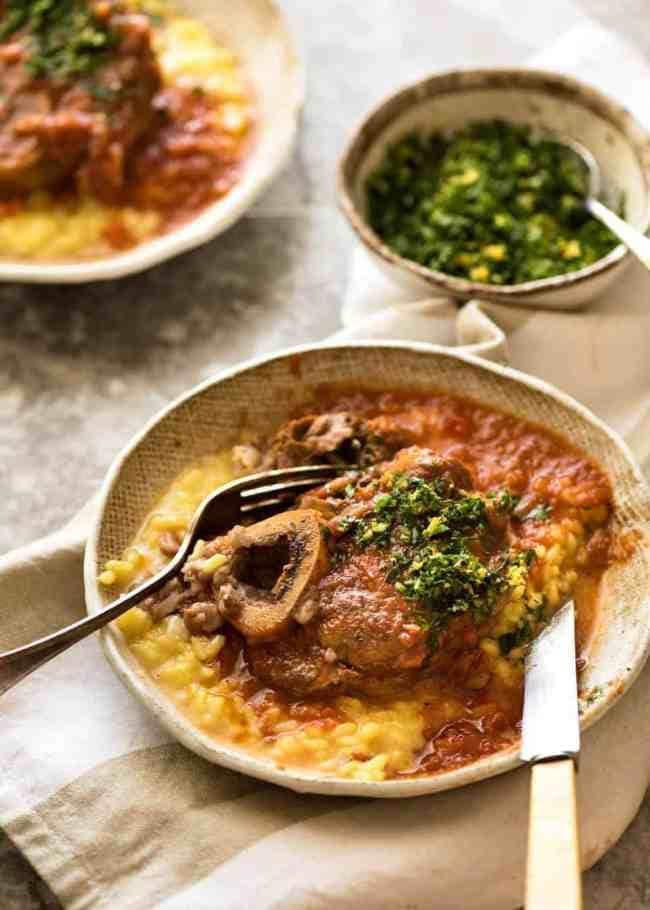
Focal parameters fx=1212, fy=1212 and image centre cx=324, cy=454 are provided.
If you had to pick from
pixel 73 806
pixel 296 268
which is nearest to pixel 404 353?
pixel 296 268

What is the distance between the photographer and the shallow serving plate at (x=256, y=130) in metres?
5.42

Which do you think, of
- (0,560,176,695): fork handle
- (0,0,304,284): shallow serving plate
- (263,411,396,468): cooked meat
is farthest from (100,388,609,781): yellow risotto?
(0,0,304,284): shallow serving plate

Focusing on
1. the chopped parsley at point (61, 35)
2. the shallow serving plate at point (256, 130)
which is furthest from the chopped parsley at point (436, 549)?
the chopped parsley at point (61, 35)

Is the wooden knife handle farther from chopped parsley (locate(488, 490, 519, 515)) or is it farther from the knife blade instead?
chopped parsley (locate(488, 490, 519, 515))

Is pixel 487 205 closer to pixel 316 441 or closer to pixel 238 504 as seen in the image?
pixel 316 441

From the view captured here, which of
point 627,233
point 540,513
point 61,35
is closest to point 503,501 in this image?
point 540,513

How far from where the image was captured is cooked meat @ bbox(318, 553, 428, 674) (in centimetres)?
377

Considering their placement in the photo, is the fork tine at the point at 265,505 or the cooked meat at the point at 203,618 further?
the fork tine at the point at 265,505

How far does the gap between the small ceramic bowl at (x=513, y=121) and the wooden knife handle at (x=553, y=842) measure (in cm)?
229

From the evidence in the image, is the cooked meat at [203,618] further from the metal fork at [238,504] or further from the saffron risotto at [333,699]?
the metal fork at [238,504]

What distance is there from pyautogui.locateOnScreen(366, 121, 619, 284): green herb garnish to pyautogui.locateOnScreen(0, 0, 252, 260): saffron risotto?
3.26 feet

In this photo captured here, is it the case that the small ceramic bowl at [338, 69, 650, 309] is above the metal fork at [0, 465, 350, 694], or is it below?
above

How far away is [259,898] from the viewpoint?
3666 millimetres

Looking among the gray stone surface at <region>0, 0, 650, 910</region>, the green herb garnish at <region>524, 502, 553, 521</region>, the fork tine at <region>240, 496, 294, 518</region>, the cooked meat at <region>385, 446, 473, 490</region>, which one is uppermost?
the cooked meat at <region>385, 446, 473, 490</region>
